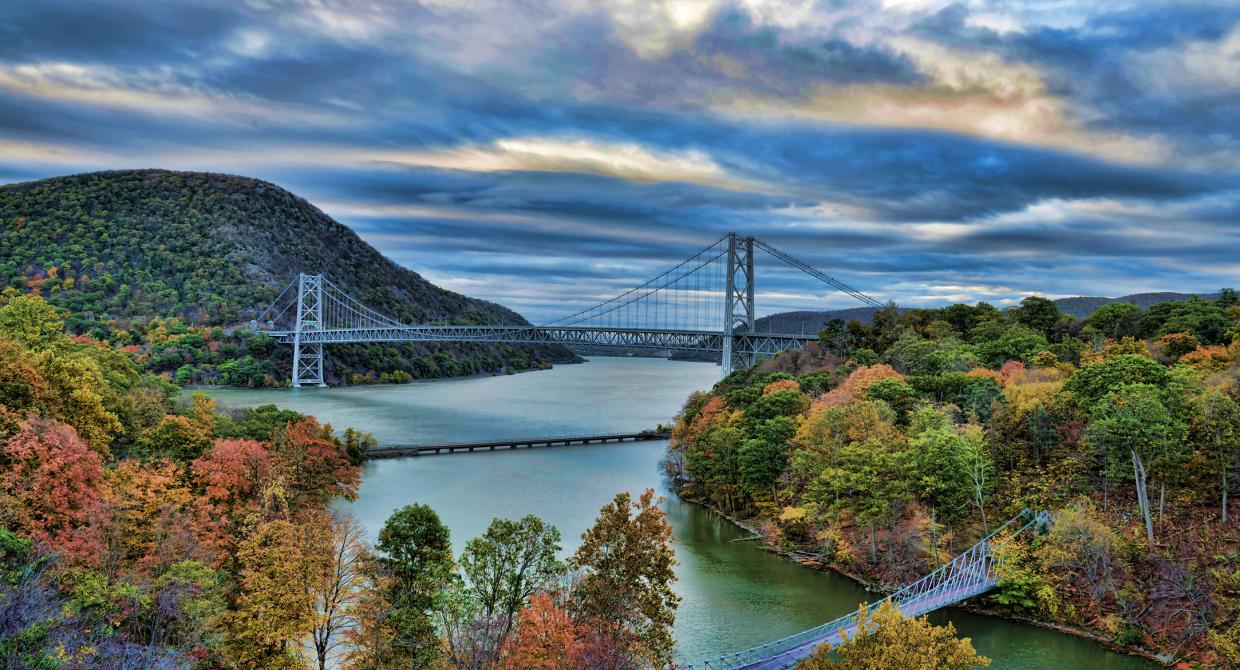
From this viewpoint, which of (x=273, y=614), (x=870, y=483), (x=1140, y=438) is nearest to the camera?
(x=273, y=614)

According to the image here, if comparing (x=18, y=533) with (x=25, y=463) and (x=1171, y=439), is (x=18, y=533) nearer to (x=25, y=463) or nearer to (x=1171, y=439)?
(x=25, y=463)

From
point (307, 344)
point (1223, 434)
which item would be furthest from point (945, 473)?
point (307, 344)

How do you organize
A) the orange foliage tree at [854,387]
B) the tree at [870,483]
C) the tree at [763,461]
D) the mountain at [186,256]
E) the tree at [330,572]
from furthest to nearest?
1. the mountain at [186,256]
2. the orange foliage tree at [854,387]
3. the tree at [763,461]
4. the tree at [870,483]
5. the tree at [330,572]

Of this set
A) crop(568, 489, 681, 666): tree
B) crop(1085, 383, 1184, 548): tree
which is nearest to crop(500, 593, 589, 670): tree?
crop(568, 489, 681, 666): tree

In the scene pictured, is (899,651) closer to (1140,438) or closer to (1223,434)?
(1140,438)

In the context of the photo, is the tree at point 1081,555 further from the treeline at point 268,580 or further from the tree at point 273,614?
the tree at point 273,614

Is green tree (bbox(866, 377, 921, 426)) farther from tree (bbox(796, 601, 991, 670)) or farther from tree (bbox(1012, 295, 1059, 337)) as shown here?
tree (bbox(1012, 295, 1059, 337))

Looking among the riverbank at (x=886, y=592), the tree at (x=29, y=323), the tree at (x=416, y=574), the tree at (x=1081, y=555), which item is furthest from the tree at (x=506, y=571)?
the tree at (x=29, y=323)
